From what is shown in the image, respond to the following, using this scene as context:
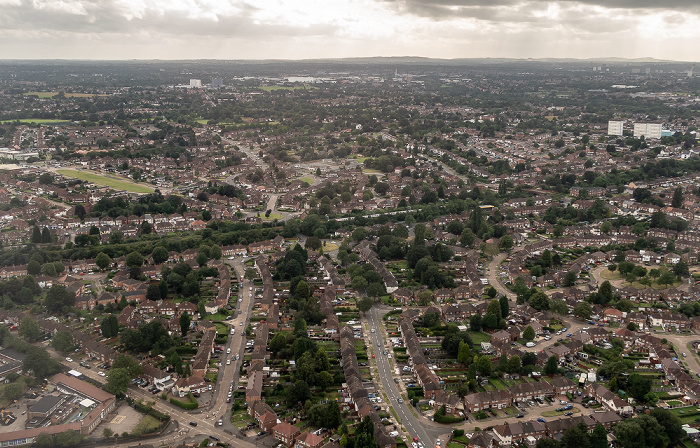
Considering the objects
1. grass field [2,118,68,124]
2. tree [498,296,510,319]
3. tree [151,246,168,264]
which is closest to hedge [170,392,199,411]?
tree [498,296,510,319]

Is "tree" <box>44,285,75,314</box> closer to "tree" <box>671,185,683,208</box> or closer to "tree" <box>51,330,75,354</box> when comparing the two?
"tree" <box>51,330,75,354</box>

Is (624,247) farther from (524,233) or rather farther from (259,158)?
(259,158)

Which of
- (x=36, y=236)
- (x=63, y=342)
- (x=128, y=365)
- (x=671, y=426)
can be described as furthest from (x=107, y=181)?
(x=671, y=426)

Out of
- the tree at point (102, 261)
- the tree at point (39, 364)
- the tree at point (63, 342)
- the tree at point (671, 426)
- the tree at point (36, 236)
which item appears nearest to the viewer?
the tree at point (671, 426)

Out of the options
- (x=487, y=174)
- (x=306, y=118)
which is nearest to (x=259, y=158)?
(x=306, y=118)

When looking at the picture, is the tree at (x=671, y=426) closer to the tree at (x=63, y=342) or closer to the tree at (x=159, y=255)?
the tree at (x=63, y=342)

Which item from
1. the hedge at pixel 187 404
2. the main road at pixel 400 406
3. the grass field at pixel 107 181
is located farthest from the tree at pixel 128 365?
the grass field at pixel 107 181
